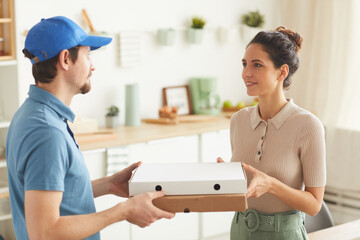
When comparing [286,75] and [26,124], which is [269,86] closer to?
[286,75]

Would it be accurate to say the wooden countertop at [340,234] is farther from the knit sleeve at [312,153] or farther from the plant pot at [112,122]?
the plant pot at [112,122]

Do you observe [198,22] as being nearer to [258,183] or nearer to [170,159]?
[170,159]

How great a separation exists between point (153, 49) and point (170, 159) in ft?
3.31

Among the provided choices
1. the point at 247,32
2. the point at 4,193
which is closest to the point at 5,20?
the point at 4,193

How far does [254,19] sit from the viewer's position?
5.09 metres

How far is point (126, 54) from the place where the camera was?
4414 mm

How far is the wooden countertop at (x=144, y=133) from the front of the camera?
3719 mm

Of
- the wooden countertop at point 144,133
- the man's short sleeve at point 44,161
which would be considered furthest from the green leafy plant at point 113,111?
the man's short sleeve at point 44,161

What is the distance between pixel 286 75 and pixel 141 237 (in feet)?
7.04

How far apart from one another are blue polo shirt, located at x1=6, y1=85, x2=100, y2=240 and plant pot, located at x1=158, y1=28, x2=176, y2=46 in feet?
9.32

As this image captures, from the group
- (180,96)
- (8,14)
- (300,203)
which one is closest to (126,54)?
(180,96)

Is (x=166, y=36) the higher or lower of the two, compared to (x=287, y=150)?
higher

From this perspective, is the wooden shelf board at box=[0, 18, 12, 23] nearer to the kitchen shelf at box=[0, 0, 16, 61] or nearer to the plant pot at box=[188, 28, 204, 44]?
the kitchen shelf at box=[0, 0, 16, 61]

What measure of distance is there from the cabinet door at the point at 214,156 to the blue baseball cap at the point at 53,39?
8.37 ft
